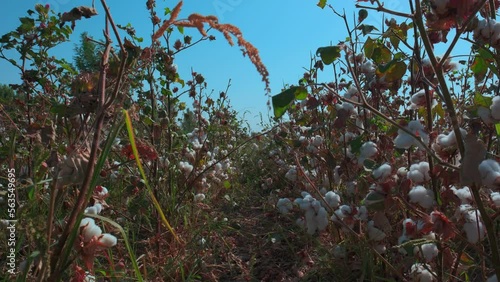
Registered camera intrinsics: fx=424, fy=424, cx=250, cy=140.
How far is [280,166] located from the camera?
3.84m

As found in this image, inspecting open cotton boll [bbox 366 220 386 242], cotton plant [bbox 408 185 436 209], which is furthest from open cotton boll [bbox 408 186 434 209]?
open cotton boll [bbox 366 220 386 242]

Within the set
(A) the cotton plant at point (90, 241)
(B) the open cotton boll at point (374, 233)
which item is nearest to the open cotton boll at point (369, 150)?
(B) the open cotton boll at point (374, 233)

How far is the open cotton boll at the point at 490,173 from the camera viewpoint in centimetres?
85

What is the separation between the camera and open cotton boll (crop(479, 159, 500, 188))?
2.78 ft

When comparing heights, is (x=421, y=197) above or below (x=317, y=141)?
below

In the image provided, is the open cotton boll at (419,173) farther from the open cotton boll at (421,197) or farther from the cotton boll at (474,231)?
the cotton boll at (474,231)

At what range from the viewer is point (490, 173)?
851 millimetres

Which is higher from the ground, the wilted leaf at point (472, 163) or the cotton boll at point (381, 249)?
the wilted leaf at point (472, 163)

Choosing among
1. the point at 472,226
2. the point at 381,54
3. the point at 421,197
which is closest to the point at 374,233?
the point at 421,197

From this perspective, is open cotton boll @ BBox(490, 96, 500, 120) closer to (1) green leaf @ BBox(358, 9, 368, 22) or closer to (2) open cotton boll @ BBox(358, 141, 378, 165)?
(2) open cotton boll @ BBox(358, 141, 378, 165)

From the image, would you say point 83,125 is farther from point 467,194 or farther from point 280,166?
point 280,166

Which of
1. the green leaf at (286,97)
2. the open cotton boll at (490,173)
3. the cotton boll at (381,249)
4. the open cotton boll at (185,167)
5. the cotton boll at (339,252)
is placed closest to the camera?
the open cotton boll at (490,173)

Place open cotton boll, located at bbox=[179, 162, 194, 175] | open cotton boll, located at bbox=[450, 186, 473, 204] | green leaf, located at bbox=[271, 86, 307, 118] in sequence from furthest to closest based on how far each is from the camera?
1. open cotton boll, located at bbox=[179, 162, 194, 175]
2. open cotton boll, located at bbox=[450, 186, 473, 204]
3. green leaf, located at bbox=[271, 86, 307, 118]

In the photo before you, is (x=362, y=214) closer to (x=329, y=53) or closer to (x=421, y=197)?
(x=421, y=197)
